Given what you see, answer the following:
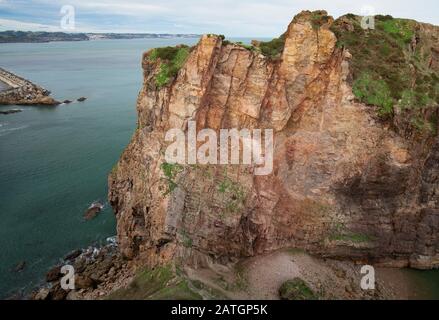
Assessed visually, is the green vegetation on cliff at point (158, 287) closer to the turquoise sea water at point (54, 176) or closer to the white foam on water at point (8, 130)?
the turquoise sea water at point (54, 176)

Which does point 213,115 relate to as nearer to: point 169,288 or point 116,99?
point 169,288

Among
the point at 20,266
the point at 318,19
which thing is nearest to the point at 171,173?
the point at 318,19

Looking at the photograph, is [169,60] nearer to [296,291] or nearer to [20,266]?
[296,291]

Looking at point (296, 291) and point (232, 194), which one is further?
point (232, 194)

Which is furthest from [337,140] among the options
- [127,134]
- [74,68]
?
[74,68]

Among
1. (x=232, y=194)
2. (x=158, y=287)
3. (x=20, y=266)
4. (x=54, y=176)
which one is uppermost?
(x=232, y=194)

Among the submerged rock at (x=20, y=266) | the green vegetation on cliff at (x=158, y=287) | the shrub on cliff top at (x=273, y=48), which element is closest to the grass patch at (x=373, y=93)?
the shrub on cliff top at (x=273, y=48)
